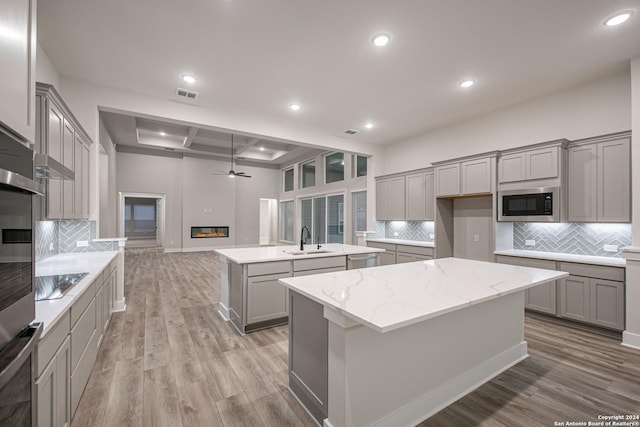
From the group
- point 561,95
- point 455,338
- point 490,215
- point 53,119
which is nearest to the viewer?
point 455,338

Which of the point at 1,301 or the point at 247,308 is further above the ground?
the point at 1,301

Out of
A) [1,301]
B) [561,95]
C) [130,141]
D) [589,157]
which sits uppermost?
[130,141]

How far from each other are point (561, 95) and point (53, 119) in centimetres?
583

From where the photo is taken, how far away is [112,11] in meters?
Answer: 2.42

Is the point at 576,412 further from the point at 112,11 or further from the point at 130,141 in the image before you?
the point at 130,141

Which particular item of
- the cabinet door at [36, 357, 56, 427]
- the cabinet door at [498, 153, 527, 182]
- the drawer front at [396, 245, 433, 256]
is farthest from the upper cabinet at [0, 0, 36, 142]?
the drawer front at [396, 245, 433, 256]

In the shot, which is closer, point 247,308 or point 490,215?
point 247,308

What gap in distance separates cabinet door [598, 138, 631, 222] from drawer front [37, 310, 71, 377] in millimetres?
5081

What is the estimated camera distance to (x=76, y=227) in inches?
142

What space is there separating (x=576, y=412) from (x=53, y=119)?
15.0 ft

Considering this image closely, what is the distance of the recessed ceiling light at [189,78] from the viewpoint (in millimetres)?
3479

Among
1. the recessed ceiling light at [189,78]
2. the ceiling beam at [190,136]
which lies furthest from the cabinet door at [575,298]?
the ceiling beam at [190,136]

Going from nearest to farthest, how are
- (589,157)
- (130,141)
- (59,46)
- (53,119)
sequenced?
(53,119), (59,46), (589,157), (130,141)

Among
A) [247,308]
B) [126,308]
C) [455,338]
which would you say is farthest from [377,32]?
[126,308]
